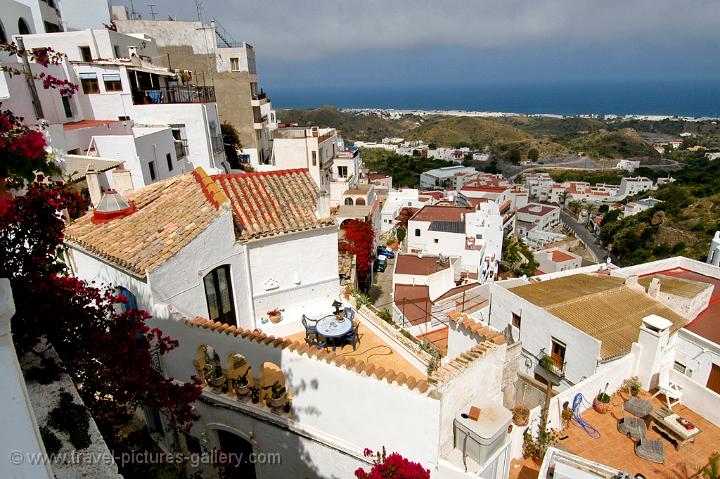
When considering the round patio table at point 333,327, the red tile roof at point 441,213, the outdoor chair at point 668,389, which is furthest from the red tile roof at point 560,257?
the round patio table at point 333,327

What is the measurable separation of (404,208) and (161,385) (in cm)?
5364

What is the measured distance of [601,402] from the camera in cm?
1237

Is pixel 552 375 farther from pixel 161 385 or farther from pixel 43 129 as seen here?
pixel 43 129

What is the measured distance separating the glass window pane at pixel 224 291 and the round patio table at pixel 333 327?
2.74 m

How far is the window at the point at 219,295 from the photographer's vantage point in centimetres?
1144

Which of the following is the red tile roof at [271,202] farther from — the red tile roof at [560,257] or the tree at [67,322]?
the red tile roof at [560,257]

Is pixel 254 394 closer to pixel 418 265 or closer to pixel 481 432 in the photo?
pixel 481 432

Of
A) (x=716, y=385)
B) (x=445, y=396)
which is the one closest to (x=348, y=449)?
(x=445, y=396)

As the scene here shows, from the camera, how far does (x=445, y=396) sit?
806cm

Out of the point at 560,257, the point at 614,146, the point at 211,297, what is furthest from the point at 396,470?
the point at 614,146

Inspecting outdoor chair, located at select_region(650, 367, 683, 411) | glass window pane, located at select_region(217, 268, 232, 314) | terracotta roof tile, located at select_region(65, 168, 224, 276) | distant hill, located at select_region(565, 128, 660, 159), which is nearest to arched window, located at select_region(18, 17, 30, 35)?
terracotta roof tile, located at select_region(65, 168, 224, 276)

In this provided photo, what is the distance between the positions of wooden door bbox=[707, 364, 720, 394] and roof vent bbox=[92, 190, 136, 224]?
2144 centimetres

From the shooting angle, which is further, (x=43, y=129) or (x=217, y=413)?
(x=43, y=129)

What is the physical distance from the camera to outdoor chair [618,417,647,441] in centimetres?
1104
